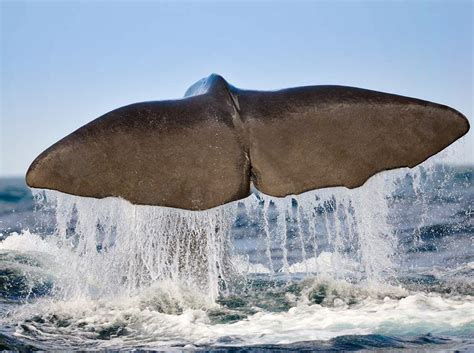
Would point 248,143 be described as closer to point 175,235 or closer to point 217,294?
point 175,235

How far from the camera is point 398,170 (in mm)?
5422

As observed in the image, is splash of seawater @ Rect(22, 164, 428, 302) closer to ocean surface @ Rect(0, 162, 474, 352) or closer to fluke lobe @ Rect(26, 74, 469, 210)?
ocean surface @ Rect(0, 162, 474, 352)

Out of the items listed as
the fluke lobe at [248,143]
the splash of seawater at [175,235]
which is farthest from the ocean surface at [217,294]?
the fluke lobe at [248,143]

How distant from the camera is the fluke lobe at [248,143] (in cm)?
517

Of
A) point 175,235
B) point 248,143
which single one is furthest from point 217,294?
point 248,143

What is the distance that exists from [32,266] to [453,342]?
6.61m

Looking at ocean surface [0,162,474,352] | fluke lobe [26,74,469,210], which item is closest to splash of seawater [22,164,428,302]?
ocean surface [0,162,474,352]

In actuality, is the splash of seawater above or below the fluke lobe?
below

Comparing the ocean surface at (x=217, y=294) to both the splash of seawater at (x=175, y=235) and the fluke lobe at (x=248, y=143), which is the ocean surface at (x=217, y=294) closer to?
the splash of seawater at (x=175, y=235)

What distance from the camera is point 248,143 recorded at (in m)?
5.36

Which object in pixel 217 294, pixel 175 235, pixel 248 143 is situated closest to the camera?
pixel 248 143

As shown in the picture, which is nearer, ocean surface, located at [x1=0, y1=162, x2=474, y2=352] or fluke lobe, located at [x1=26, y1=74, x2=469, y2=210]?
fluke lobe, located at [x1=26, y1=74, x2=469, y2=210]

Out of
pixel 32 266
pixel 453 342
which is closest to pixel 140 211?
pixel 453 342

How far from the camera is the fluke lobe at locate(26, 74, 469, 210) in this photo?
17.0ft
